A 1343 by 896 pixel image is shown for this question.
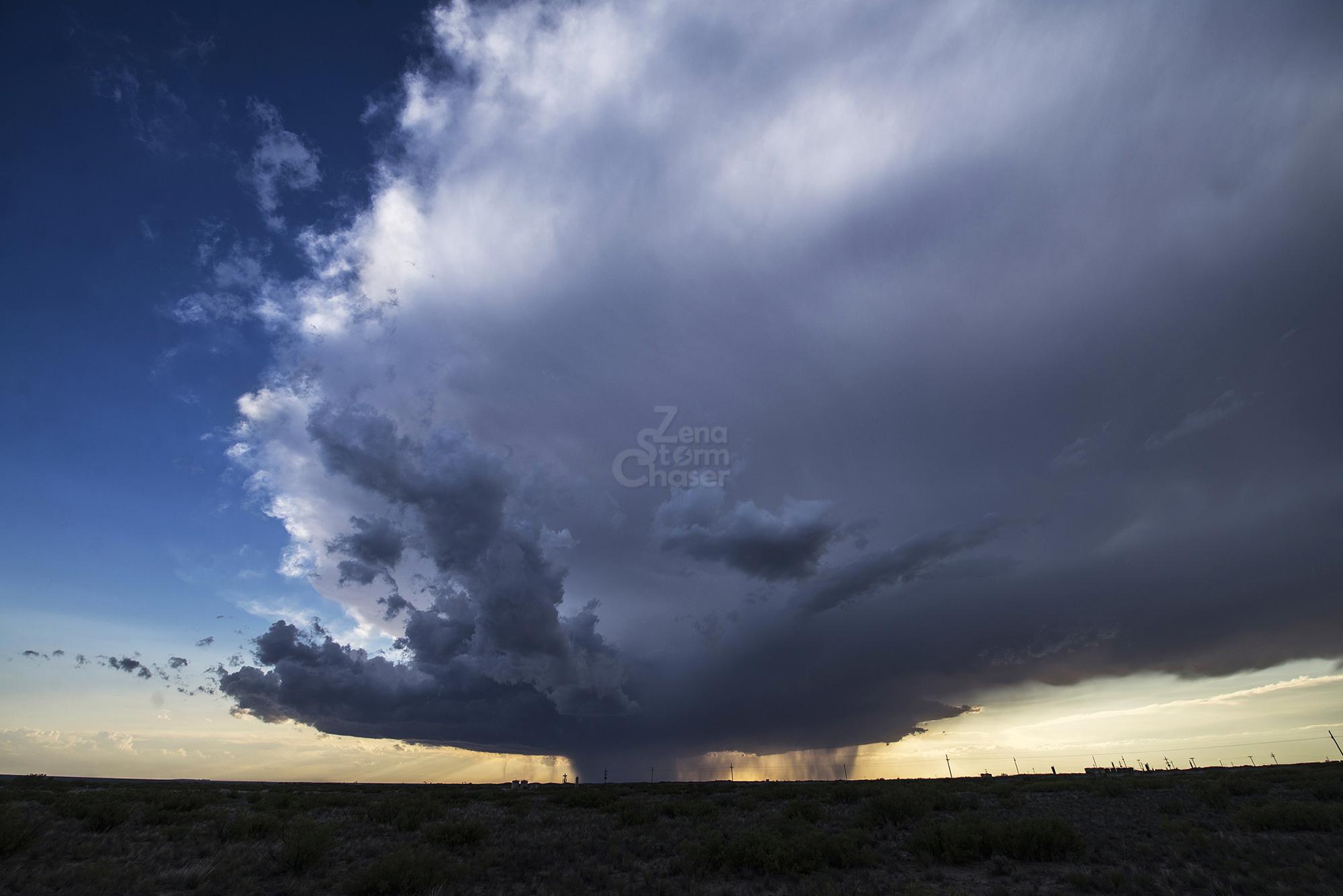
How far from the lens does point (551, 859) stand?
24094 millimetres

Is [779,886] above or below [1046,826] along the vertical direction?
below

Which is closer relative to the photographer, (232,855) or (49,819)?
(232,855)

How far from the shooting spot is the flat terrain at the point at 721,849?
747 inches

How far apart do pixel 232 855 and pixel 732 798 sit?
34554 millimetres

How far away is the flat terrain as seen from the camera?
747 inches

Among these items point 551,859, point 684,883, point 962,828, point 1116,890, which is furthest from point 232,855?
point 1116,890

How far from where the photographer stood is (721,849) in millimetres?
22688

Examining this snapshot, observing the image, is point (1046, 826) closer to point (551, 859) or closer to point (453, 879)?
point (551, 859)

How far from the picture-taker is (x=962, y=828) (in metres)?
23.3

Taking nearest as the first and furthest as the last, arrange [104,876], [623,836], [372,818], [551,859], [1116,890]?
[1116,890] < [104,876] < [551,859] < [623,836] < [372,818]

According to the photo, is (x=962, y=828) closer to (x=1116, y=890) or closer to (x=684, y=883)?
(x=1116, y=890)

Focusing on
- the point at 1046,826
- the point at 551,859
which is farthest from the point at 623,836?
the point at 1046,826

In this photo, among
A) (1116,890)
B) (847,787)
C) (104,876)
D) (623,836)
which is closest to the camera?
(1116,890)

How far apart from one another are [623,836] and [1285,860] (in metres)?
25.3
